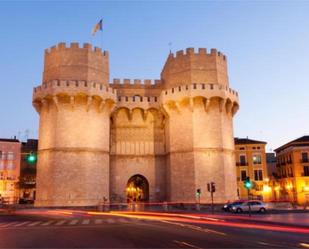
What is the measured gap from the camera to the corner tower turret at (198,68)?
39.1 meters

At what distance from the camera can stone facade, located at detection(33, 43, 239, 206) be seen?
3612cm

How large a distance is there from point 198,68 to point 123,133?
471 inches

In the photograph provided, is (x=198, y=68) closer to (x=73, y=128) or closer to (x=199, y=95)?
(x=199, y=95)

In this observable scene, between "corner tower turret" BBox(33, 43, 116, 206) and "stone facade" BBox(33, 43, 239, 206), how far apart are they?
102 mm

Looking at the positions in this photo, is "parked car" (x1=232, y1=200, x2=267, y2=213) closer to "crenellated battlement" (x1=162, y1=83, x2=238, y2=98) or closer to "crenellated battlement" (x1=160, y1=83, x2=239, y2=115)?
"crenellated battlement" (x1=160, y1=83, x2=239, y2=115)

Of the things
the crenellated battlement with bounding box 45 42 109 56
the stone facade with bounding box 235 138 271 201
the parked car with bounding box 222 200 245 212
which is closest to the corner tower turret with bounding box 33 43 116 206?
the crenellated battlement with bounding box 45 42 109 56

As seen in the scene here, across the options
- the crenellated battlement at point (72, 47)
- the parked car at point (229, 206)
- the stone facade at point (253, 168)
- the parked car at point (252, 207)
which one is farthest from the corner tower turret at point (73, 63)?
the stone facade at point (253, 168)

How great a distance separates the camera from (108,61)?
1598 inches

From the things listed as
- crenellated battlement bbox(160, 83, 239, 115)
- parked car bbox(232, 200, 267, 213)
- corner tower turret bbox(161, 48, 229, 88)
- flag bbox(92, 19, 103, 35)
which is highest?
flag bbox(92, 19, 103, 35)

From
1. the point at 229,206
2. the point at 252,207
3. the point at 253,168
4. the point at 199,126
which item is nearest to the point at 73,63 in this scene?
the point at 199,126

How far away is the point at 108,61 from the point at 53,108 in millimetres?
8510

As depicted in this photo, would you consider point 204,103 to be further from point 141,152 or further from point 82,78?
point 82,78

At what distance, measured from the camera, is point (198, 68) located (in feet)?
129

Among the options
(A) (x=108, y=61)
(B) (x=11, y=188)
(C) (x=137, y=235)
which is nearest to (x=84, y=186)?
(A) (x=108, y=61)
